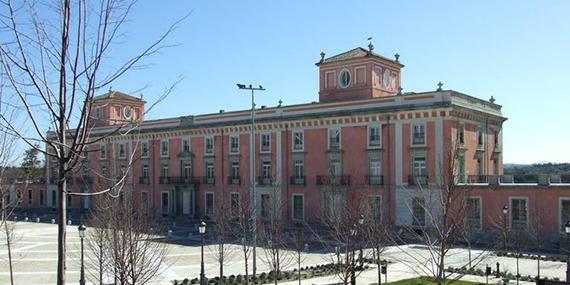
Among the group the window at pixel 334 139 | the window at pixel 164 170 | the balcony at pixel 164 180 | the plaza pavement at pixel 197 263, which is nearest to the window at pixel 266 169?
the window at pixel 334 139

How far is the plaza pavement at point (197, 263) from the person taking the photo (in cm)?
2450

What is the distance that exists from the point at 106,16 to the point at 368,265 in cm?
2400

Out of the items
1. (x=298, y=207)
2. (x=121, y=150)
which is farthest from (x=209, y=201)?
(x=121, y=150)

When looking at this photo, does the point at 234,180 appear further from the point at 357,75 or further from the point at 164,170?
the point at 357,75

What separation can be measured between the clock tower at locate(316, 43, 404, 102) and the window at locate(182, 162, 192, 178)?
15.2 m

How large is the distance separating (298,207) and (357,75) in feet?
37.7

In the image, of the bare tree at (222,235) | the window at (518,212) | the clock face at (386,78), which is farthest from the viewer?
the clock face at (386,78)

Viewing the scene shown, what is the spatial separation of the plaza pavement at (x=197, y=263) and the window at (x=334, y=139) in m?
10.4

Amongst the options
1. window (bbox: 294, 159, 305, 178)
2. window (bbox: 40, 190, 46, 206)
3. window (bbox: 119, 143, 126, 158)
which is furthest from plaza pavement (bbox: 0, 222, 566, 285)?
window (bbox: 40, 190, 46, 206)

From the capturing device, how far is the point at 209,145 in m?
50.9

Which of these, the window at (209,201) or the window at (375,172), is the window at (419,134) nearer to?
the window at (375,172)

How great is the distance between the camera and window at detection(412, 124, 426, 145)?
37219mm

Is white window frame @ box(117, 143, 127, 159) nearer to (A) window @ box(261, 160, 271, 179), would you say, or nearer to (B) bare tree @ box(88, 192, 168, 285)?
(A) window @ box(261, 160, 271, 179)

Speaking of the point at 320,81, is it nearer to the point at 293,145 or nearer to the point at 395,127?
the point at 293,145
